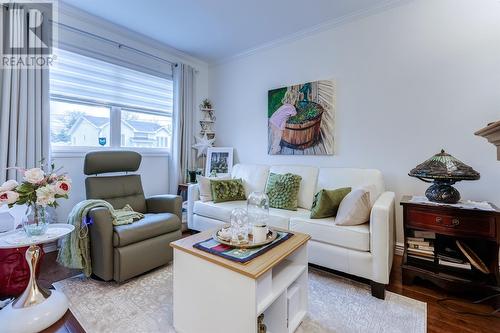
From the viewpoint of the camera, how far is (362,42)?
2617 mm

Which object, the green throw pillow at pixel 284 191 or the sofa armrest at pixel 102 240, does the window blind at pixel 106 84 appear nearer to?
the sofa armrest at pixel 102 240

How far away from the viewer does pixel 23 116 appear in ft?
7.33

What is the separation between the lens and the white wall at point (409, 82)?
6.74 ft

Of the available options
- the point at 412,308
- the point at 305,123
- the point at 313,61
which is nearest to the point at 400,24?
the point at 313,61

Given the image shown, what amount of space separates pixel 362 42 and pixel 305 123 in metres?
1.05

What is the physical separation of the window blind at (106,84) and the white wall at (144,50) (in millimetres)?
220

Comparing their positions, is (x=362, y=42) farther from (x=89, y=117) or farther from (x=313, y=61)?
(x=89, y=117)

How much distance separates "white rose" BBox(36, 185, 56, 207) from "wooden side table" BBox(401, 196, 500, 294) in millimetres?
2540

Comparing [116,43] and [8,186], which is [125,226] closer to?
[8,186]

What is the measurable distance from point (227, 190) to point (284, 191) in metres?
0.73

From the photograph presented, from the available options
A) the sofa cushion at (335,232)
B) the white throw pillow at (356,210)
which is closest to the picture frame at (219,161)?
the sofa cushion at (335,232)

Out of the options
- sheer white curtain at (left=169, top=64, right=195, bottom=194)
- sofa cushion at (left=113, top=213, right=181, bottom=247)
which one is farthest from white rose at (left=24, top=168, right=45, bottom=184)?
sheer white curtain at (left=169, top=64, right=195, bottom=194)

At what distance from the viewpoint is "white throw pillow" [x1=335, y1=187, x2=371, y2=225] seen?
193 centimetres

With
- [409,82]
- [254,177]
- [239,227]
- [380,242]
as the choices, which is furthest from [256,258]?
[409,82]
